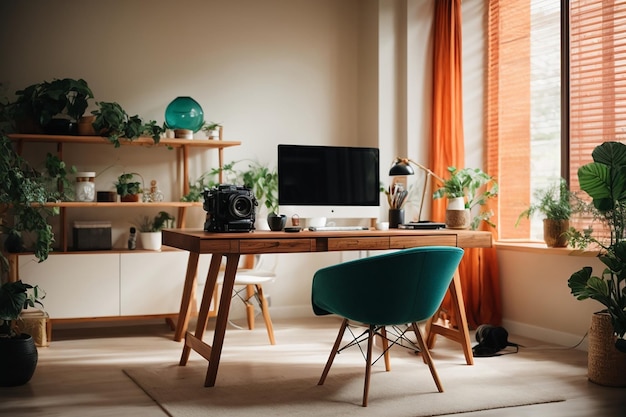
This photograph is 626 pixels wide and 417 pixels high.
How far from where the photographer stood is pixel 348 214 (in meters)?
4.51

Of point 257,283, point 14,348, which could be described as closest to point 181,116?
point 257,283

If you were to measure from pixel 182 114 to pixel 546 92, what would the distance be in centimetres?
245

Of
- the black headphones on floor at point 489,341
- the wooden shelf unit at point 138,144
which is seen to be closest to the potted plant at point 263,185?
the wooden shelf unit at point 138,144

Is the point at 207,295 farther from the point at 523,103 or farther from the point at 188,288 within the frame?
the point at 523,103

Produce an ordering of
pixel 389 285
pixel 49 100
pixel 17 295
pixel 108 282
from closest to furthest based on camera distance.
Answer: pixel 389 285 → pixel 17 295 → pixel 49 100 → pixel 108 282

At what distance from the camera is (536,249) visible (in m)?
4.88

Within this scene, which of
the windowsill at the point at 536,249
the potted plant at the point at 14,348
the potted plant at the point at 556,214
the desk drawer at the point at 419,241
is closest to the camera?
the potted plant at the point at 14,348

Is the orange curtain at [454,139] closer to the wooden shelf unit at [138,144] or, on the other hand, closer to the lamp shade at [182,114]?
the wooden shelf unit at [138,144]

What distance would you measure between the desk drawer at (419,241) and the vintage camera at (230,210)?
755 millimetres

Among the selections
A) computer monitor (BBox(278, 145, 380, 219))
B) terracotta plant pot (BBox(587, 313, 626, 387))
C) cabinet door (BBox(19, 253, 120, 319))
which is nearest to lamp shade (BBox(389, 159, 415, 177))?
computer monitor (BBox(278, 145, 380, 219))

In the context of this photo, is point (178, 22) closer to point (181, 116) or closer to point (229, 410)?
point (181, 116)

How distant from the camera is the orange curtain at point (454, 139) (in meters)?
5.29

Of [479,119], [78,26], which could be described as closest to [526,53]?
[479,119]

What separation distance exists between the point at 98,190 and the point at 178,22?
52.8 inches
